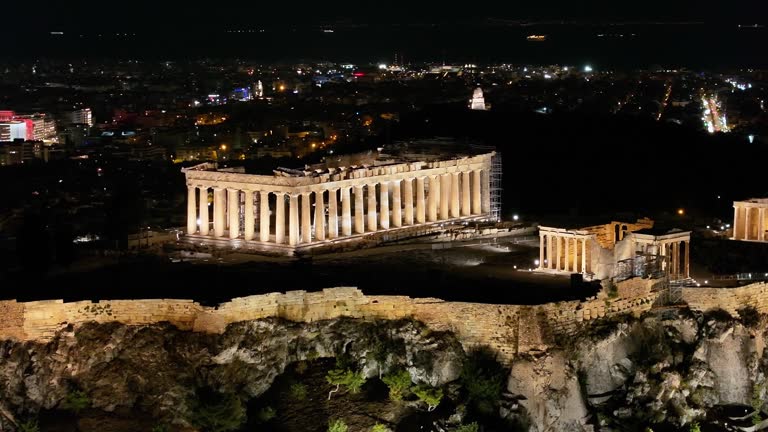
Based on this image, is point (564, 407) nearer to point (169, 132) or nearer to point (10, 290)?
point (10, 290)

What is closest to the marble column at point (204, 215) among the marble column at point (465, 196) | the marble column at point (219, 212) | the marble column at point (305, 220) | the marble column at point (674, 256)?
the marble column at point (219, 212)

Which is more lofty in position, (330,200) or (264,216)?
(330,200)

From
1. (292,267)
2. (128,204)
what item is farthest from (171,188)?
(292,267)

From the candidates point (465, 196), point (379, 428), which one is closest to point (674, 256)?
point (379, 428)

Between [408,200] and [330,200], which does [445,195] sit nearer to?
[408,200]

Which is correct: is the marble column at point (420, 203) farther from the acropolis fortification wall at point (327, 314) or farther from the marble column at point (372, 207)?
the acropolis fortification wall at point (327, 314)

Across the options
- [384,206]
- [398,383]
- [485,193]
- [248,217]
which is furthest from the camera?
[485,193]
